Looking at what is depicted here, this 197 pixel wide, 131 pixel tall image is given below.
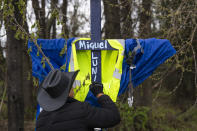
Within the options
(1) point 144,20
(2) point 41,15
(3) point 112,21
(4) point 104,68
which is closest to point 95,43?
(4) point 104,68

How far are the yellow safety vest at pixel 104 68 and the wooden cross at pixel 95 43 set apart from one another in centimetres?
7

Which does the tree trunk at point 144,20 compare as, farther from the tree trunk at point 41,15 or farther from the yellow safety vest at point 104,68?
the tree trunk at point 41,15

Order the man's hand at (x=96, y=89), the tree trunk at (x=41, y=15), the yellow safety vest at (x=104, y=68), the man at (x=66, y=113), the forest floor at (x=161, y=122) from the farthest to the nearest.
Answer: the forest floor at (x=161, y=122)
the tree trunk at (x=41, y=15)
the yellow safety vest at (x=104, y=68)
the man's hand at (x=96, y=89)
the man at (x=66, y=113)

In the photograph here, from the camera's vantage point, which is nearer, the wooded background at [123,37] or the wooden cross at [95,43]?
the wooden cross at [95,43]

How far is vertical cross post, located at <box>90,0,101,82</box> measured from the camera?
8.00 feet

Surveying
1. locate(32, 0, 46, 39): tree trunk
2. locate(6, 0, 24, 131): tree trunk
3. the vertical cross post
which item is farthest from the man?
locate(32, 0, 46, 39): tree trunk

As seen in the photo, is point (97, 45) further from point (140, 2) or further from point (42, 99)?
point (140, 2)

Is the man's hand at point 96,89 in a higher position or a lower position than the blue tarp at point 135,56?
lower

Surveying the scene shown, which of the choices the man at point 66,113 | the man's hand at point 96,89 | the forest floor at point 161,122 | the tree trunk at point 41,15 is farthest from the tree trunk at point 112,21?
the man at point 66,113

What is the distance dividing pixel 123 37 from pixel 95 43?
2.18 metres

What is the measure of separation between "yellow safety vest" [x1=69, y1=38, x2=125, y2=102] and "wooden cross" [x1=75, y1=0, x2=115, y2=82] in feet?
0.22

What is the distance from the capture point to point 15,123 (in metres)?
3.01

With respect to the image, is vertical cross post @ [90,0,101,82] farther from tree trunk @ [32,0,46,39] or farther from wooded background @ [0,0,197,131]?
tree trunk @ [32,0,46,39]

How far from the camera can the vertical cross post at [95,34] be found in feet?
8.00
